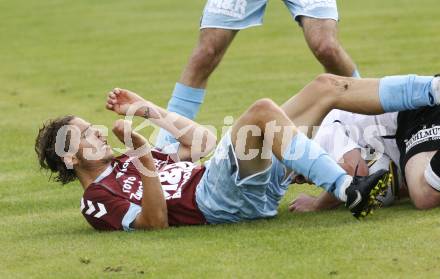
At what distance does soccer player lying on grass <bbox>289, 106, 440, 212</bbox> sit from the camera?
655 cm

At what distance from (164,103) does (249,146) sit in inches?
→ 251

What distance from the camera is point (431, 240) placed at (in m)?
5.75

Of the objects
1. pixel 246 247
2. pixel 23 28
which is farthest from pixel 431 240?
pixel 23 28

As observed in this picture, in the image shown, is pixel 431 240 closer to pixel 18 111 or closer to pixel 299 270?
pixel 299 270

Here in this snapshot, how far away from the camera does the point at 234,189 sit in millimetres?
6492

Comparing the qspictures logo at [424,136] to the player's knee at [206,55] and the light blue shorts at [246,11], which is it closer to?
the light blue shorts at [246,11]

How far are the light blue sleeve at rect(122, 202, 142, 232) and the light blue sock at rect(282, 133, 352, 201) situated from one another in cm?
97

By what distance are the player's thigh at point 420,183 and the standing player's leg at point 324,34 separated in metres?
1.74

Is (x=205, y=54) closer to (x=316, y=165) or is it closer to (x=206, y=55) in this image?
(x=206, y=55)

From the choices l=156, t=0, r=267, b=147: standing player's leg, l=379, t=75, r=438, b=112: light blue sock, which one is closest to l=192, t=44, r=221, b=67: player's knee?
l=156, t=0, r=267, b=147: standing player's leg

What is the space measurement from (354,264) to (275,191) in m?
1.39

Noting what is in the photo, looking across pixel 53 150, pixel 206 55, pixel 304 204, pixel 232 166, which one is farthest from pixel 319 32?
pixel 53 150

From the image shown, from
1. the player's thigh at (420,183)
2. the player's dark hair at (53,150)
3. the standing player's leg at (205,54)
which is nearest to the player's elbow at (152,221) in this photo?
the player's dark hair at (53,150)

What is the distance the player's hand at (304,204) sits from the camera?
22.9 feet
